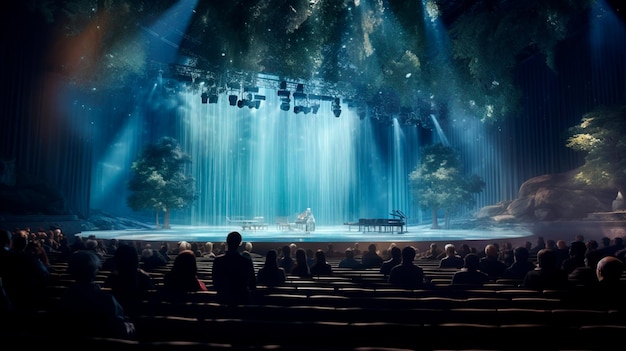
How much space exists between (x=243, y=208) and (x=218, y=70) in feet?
72.3

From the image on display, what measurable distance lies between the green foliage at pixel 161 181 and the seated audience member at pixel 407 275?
2132cm

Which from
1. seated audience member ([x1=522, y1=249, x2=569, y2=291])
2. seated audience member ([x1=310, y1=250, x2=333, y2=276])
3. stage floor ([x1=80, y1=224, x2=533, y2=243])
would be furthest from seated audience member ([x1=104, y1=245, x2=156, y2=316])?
stage floor ([x1=80, y1=224, x2=533, y2=243])

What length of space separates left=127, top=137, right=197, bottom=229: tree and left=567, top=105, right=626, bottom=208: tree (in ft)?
68.7

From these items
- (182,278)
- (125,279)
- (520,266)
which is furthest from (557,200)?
(125,279)

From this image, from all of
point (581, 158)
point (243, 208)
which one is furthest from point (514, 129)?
point (243, 208)

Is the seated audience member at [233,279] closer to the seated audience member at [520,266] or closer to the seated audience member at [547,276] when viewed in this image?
the seated audience member at [547,276]

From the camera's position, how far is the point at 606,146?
16016 millimetres

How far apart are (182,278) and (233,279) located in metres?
0.62

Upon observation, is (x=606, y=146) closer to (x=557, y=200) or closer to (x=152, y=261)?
(x=557, y=200)

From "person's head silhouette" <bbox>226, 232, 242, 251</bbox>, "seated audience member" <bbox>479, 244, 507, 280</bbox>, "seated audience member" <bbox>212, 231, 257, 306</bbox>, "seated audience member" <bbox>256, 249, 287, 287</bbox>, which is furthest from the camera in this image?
"seated audience member" <bbox>479, 244, 507, 280</bbox>

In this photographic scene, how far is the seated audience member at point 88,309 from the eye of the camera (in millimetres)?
2627

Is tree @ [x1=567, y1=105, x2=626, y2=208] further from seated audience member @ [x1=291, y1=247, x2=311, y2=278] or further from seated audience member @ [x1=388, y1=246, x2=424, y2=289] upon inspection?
seated audience member @ [x1=291, y1=247, x2=311, y2=278]

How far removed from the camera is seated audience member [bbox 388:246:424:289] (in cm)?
503

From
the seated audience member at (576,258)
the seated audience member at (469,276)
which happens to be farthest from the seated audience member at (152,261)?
the seated audience member at (576,258)
